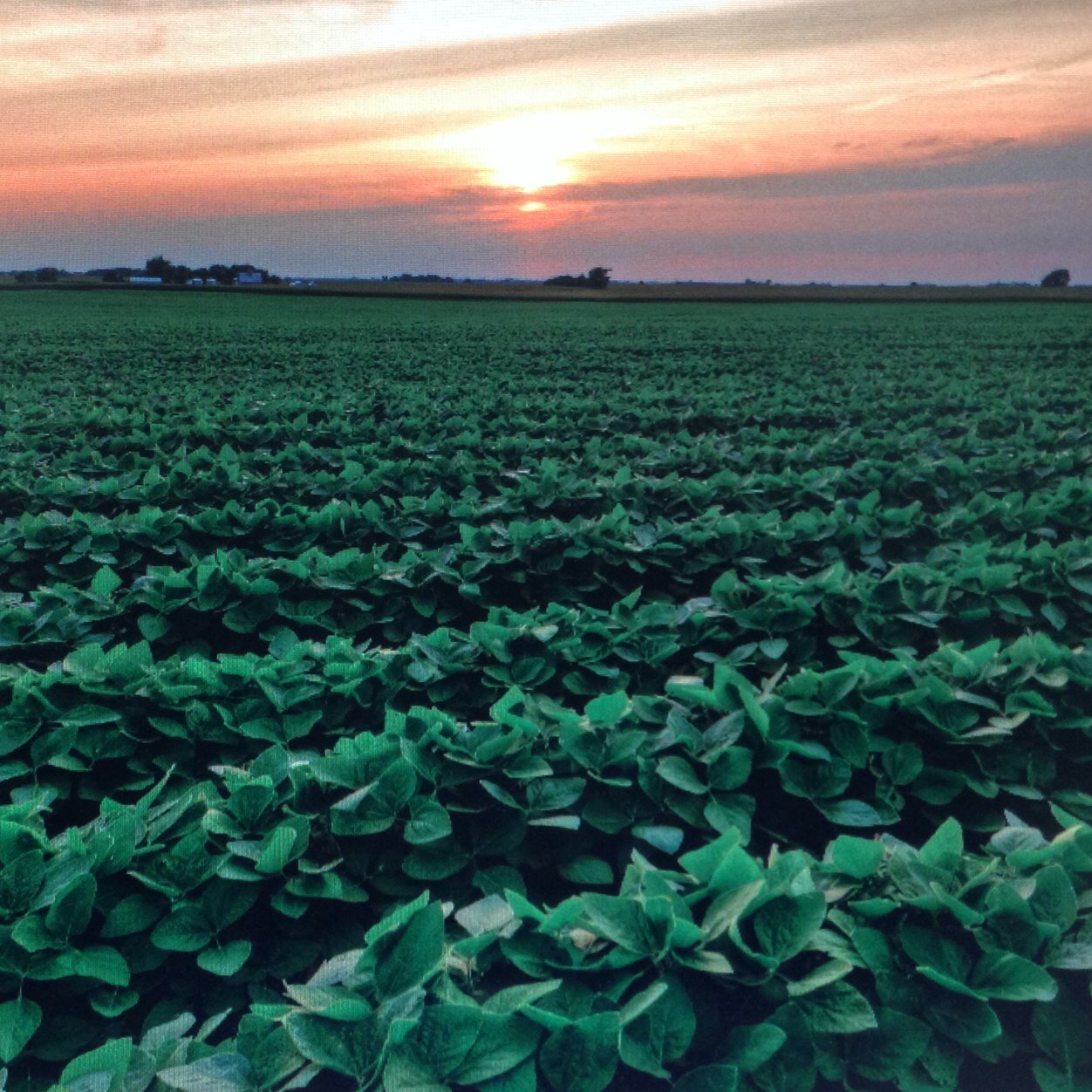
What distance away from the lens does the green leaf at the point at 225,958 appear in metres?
2.17

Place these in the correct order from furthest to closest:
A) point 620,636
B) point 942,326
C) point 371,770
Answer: point 942,326 → point 620,636 → point 371,770

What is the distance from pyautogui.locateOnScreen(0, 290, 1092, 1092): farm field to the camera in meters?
1.76

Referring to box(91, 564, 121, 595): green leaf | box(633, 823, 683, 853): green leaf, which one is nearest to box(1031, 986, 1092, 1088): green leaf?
box(633, 823, 683, 853): green leaf

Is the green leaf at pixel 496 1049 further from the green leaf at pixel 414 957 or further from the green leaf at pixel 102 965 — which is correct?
the green leaf at pixel 102 965

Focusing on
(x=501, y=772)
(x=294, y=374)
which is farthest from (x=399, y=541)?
(x=294, y=374)

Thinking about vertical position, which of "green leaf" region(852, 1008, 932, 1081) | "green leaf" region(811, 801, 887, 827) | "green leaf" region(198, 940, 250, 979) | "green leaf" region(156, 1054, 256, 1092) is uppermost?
"green leaf" region(156, 1054, 256, 1092)

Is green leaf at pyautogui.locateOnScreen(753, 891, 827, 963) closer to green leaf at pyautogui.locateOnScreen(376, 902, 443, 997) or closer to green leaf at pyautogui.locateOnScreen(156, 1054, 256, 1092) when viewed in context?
green leaf at pyautogui.locateOnScreen(376, 902, 443, 997)

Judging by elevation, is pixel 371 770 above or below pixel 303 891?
above

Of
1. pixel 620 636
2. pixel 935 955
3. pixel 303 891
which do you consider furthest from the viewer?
pixel 620 636

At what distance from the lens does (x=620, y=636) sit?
3951 millimetres

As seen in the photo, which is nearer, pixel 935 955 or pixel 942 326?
pixel 935 955

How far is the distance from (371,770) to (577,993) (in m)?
0.95

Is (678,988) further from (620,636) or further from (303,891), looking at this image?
(620,636)

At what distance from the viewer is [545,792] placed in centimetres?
256
